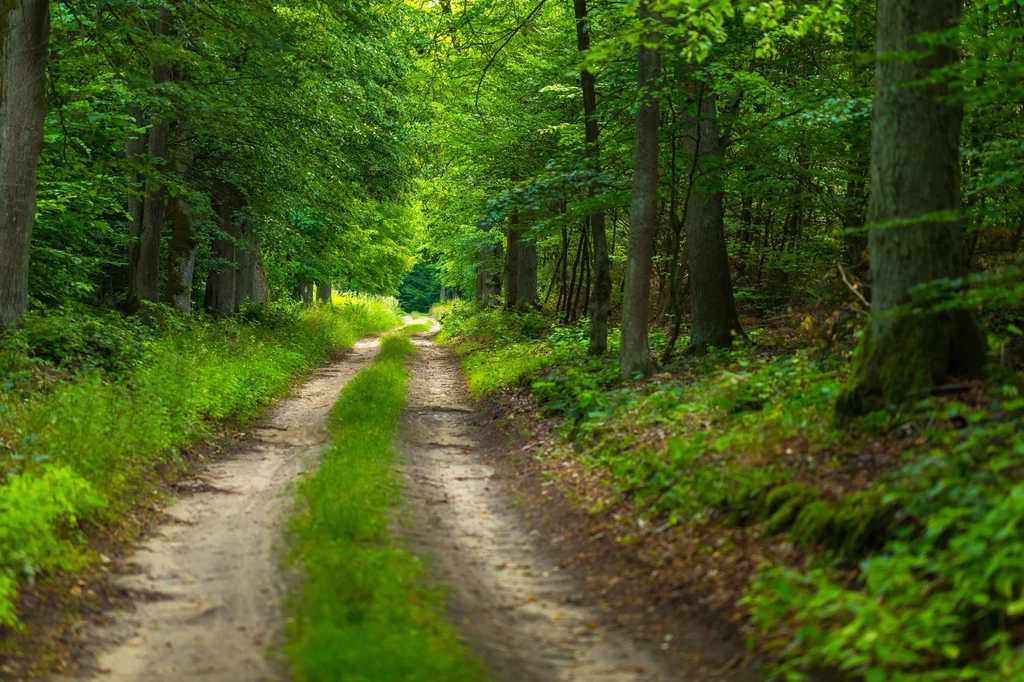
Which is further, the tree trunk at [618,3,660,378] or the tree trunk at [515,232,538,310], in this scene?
the tree trunk at [515,232,538,310]

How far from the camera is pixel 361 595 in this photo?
17.8 ft

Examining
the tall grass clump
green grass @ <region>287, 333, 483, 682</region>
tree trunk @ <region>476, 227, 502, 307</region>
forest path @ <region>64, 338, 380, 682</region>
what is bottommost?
forest path @ <region>64, 338, 380, 682</region>

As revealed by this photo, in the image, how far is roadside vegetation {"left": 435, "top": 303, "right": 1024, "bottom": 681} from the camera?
4066 mm

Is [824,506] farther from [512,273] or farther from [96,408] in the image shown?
[512,273]

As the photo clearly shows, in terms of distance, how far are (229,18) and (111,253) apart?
703cm

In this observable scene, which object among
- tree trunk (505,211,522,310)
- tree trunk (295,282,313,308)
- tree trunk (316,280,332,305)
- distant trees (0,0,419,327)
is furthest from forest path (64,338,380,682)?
tree trunk (316,280,332,305)

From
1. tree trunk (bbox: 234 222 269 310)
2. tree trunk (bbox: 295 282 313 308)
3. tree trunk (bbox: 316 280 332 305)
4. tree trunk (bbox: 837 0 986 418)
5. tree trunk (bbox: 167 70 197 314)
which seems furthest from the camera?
tree trunk (bbox: 316 280 332 305)

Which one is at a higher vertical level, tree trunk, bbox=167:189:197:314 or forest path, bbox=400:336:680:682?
tree trunk, bbox=167:189:197:314

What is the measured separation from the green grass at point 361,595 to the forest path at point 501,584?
250 millimetres

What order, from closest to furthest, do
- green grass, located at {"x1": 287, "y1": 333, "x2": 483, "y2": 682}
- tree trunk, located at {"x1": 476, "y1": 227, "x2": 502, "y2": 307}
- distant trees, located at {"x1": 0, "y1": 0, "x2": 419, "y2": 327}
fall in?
green grass, located at {"x1": 287, "y1": 333, "x2": 483, "y2": 682}
distant trees, located at {"x1": 0, "y1": 0, "x2": 419, "y2": 327}
tree trunk, located at {"x1": 476, "y1": 227, "x2": 502, "y2": 307}

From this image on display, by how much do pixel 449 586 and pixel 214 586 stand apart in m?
1.75

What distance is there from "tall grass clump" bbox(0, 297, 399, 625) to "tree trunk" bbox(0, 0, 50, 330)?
0.90 meters

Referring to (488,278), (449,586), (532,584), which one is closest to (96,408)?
(449,586)

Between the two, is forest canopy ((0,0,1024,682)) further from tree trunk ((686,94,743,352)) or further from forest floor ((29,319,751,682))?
forest floor ((29,319,751,682))
